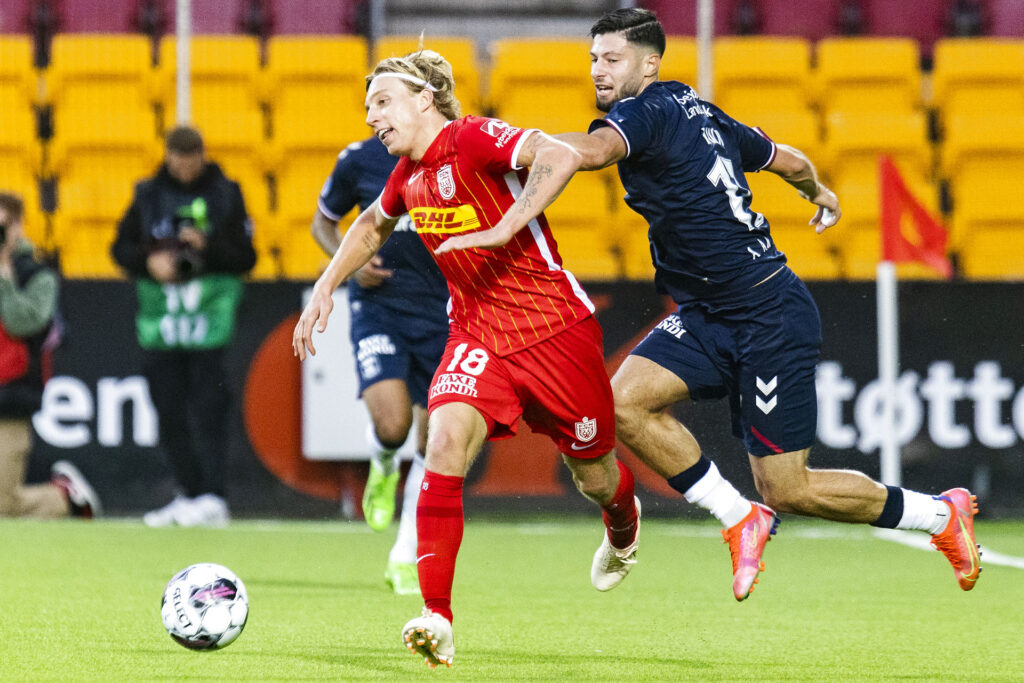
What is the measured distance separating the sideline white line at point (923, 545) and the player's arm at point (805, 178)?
6.19ft

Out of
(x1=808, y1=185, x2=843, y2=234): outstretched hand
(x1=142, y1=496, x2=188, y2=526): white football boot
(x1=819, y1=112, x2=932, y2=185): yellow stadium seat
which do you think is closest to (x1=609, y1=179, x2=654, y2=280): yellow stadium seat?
(x1=819, y1=112, x2=932, y2=185): yellow stadium seat

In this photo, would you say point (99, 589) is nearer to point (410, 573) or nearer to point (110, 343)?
point (410, 573)

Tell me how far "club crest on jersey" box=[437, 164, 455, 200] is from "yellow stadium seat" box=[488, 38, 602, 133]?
21.9 feet

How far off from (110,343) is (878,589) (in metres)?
5.25

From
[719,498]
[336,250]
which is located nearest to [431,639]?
[719,498]

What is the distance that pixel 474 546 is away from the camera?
8617 millimetres

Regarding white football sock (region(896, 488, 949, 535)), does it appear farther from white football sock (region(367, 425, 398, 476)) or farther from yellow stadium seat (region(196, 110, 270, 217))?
yellow stadium seat (region(196, 110, 270, 217))

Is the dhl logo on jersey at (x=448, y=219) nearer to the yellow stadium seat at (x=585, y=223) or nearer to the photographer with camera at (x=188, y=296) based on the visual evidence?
the photographer with camera at (x=188, y=296)

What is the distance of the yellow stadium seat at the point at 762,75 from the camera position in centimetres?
1209

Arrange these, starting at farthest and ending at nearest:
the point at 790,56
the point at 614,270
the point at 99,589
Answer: the point at 790,56 < the point at 614,270 < the point at 99,589

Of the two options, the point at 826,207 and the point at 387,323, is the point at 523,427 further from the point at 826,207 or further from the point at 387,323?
the point at 826,207

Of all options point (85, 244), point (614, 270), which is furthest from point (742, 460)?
point (85, 244)

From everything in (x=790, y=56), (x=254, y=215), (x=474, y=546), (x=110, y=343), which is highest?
(x=790, y=56)

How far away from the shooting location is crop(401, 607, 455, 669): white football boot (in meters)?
4.41
